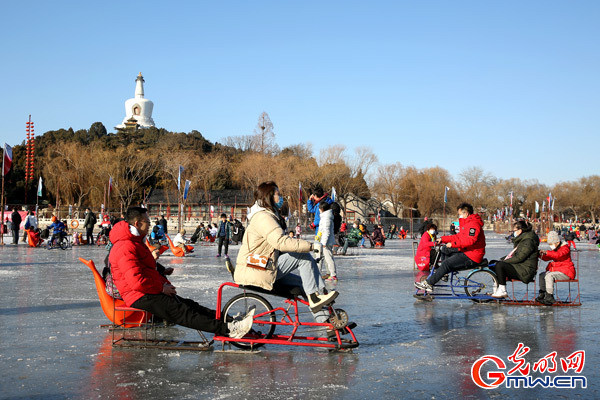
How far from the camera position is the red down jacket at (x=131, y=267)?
589cm

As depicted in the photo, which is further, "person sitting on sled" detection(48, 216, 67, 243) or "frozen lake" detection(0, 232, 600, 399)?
"person sitting on sled" detection(48, 216, 67, 243)

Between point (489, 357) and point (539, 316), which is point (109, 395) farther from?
point (539, 316)

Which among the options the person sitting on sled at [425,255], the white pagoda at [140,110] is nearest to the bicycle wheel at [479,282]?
the person sitting on sled at [425,255]

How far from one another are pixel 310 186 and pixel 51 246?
42.4m

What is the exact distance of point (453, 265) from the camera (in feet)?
30.0

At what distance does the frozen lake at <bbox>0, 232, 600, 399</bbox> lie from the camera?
471 cm

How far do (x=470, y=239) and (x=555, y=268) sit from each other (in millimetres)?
1570

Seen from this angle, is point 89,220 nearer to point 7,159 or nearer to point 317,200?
point 7,159

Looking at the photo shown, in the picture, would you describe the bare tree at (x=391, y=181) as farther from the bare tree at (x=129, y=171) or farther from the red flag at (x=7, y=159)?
the red flag at (x=7, y=159)

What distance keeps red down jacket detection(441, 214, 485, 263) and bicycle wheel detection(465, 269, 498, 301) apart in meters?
0.36

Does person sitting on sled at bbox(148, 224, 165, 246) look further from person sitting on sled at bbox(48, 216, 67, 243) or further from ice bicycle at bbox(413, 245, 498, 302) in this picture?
ice bicycle at bbox(413, 245, 498, 302)

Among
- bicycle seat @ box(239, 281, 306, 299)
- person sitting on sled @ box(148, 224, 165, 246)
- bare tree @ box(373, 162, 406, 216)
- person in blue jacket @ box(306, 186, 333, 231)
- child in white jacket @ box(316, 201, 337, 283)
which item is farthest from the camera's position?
bare tree @ box(373, 162, 406, 216)

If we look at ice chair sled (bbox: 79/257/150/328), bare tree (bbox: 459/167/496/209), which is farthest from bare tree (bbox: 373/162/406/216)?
ice chair sled (bbox: 79/257/150/328)

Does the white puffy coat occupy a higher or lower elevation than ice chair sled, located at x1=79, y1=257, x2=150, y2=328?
higher
